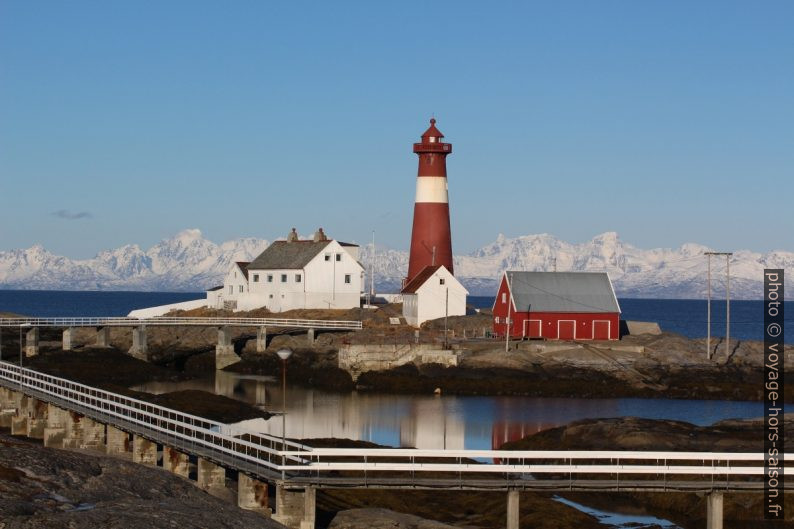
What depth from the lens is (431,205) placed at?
86188 millimetres

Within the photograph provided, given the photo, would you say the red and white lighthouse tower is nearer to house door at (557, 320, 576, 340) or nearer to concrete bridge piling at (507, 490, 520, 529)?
house door at (557, 320, 576, 340)

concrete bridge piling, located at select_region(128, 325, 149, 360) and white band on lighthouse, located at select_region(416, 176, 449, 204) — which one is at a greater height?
white band on lighthouse, located at select_region(416, 176, 449, 204)

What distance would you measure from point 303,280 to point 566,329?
21562 mm

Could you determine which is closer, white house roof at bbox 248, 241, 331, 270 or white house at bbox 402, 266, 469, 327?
white house at bbox 402, 266, 469, 327

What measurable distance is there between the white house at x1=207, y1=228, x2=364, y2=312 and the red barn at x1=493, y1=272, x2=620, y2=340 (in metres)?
16.1

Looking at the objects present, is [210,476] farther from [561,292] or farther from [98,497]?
[561,292]

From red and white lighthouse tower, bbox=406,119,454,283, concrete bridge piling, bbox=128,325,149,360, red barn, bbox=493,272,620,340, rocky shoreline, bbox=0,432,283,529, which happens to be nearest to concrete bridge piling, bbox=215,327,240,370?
concrete bridge piling, bbox=128,325,149,360

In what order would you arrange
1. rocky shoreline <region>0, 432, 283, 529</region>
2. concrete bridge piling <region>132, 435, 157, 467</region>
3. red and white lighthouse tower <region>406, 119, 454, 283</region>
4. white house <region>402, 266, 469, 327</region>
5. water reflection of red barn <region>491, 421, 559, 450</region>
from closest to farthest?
rocky shoreline <region>0, 432, 283, 529</region>, concrete bridge piling <region>132, 435, 157, 467</region>, water reflection of red barn <region>491, 421, 559, 450</region>, white house <region>402, 266, 469, 327</region>, red and white lighthouse tower <region>406, 119, 454, 283</region>

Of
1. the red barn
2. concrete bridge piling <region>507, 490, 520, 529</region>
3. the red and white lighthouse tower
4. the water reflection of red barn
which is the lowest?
the water reflection of red barn

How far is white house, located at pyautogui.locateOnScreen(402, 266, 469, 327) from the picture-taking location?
273 feet

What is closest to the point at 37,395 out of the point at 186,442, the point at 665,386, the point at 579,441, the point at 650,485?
the point at 186,442

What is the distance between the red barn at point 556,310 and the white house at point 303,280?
1608 cm

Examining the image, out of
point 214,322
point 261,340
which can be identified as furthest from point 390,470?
point 214,322

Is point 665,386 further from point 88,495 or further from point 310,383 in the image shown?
point 88,495
